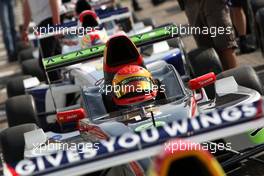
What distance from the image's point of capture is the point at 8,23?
13.1 meters

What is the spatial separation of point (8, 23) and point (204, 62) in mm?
6963

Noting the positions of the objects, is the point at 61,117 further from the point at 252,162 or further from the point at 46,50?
the point at 46,50

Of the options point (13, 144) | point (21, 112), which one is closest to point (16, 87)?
point (21, 112)

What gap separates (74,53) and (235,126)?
11.4ft

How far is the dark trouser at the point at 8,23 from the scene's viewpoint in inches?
505

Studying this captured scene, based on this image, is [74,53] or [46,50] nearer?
[74,53]

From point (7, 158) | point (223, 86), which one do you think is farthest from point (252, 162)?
point (7, 158)

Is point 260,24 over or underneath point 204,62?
over

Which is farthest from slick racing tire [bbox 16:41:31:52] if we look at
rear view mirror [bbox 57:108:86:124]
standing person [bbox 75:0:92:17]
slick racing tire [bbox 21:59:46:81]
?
rear view mirror [bbox 57:108:86:124]

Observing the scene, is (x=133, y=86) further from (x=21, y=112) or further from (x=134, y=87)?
(x=21, y=112)

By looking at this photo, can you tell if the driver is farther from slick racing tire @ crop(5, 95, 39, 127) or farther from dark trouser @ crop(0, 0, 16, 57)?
dark trouser @ crop(0, 0, 16, 57)

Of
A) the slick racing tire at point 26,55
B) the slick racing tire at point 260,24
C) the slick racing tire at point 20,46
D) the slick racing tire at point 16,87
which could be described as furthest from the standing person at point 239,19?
the slick racing tire at point 20,46

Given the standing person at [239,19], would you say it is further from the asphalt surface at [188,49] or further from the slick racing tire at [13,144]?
the slick racing tire at [13,144]

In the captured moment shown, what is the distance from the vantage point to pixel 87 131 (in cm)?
530
